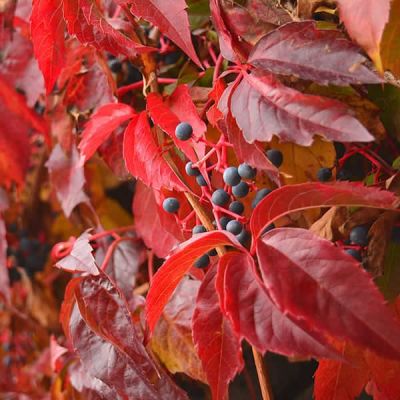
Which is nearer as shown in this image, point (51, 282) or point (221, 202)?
point (221, 202)

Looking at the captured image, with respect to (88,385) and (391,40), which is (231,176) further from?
(88,385)

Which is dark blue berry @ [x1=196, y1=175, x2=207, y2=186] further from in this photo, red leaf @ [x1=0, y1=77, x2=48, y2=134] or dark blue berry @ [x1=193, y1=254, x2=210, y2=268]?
red leaf @ [x1=0, y1=77, x2=48, y2=134]

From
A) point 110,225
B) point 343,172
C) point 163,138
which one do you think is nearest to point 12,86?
point 110,225

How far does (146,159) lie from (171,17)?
3.9 inches

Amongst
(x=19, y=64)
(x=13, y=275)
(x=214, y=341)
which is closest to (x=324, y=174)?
(x=214, y=341)

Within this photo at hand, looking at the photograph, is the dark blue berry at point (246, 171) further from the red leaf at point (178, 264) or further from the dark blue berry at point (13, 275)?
the dark blue berry at point (13, 275)

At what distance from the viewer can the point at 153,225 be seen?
542 mm

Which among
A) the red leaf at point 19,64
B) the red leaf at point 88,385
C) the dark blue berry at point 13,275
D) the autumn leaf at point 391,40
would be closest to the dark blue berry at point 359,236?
the autumn leaf at point 391,40

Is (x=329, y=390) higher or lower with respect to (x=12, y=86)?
lower

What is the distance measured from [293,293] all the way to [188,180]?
173 millimetres

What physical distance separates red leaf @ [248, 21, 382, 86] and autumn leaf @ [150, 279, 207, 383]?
21 cm

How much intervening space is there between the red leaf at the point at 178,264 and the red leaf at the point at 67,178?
0.25 metres

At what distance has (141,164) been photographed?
1.41ft

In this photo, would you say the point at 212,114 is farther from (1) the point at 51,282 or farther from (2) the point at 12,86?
(1) the point at 51,282
